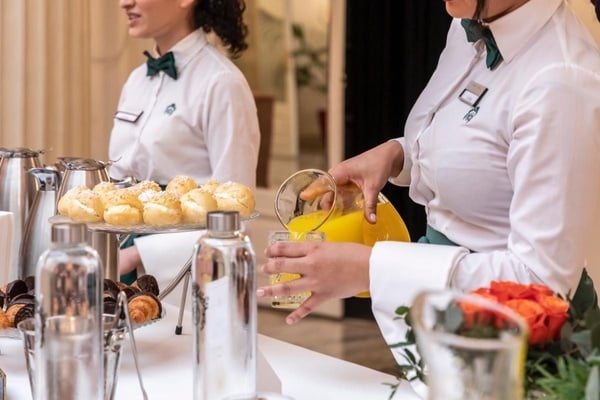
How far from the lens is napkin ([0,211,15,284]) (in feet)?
6.61

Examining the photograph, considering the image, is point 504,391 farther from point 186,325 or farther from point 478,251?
point 186,325

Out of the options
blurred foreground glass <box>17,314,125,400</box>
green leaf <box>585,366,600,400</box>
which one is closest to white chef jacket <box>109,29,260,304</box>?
blurred foreground glass <box>17,314,125,400</box>

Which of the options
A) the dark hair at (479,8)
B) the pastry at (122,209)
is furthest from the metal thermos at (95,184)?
the dark hair at (479,8)

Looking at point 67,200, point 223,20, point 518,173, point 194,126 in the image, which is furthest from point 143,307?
point 223,20

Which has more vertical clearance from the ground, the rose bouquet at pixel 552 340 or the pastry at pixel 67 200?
the pastry at pixel 67 200

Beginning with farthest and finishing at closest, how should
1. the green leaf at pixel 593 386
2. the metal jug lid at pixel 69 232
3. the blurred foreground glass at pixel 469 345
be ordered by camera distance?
the metal jug lid at pixel 69 232 → the green leaf at pixel 593 386 → the blurred foreground glass at pixel 469 345

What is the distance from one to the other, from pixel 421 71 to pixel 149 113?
2.32m

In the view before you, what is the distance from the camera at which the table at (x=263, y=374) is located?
1616mm

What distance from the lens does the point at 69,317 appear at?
4.14ft

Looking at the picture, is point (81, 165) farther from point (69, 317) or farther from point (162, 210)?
point (69, 317)

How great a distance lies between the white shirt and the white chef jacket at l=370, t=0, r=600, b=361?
1050mm

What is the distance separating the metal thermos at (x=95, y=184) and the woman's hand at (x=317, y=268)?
2.01 ft

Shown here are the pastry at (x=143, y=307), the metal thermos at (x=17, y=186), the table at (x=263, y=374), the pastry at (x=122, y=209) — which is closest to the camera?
the table at (x=263, y=374)

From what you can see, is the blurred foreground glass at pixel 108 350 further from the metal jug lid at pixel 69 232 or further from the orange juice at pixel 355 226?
the orange juice at pixel 355 226
